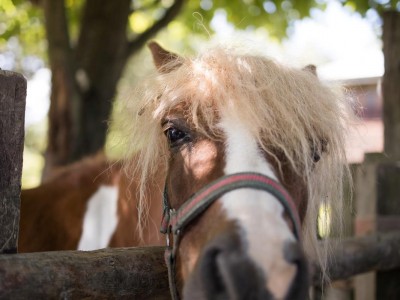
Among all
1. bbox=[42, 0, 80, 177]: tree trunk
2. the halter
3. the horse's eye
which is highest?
bbox=[42, 0, 80, 177]: tree trunk

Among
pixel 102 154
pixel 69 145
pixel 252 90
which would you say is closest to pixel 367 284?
pixel 102 154

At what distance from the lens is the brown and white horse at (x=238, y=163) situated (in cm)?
124

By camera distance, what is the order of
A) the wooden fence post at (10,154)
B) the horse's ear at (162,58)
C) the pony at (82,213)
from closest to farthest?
the wooden fence post at (10,154), the horse's ear at (162,58), the pony at (82,213)

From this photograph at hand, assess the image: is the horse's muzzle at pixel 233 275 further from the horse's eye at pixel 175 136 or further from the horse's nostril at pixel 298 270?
the horse's eye at pixel 175 136

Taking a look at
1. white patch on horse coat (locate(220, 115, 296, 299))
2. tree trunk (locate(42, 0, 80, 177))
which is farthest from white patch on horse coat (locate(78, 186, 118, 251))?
tree trunk (locate(42, 0, 80, 177))

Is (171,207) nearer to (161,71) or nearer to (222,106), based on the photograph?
(222,106)

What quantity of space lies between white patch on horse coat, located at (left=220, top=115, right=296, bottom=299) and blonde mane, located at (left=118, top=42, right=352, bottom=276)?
0.04 m

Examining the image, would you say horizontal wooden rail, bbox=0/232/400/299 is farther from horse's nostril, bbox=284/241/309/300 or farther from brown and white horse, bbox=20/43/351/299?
horse's nostril, bbox=284/241/309/300

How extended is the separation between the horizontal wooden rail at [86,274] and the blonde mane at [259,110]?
43 centimetres

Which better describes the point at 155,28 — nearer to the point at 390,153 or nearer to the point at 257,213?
the point at 390,153

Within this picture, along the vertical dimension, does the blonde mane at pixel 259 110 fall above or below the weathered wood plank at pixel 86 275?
above

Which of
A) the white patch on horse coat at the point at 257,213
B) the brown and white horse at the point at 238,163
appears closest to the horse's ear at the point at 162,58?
the brown and white horse at the point at 238,163

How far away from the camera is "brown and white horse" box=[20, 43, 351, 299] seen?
124cm

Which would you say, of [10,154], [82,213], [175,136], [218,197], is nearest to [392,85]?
[82,213]
